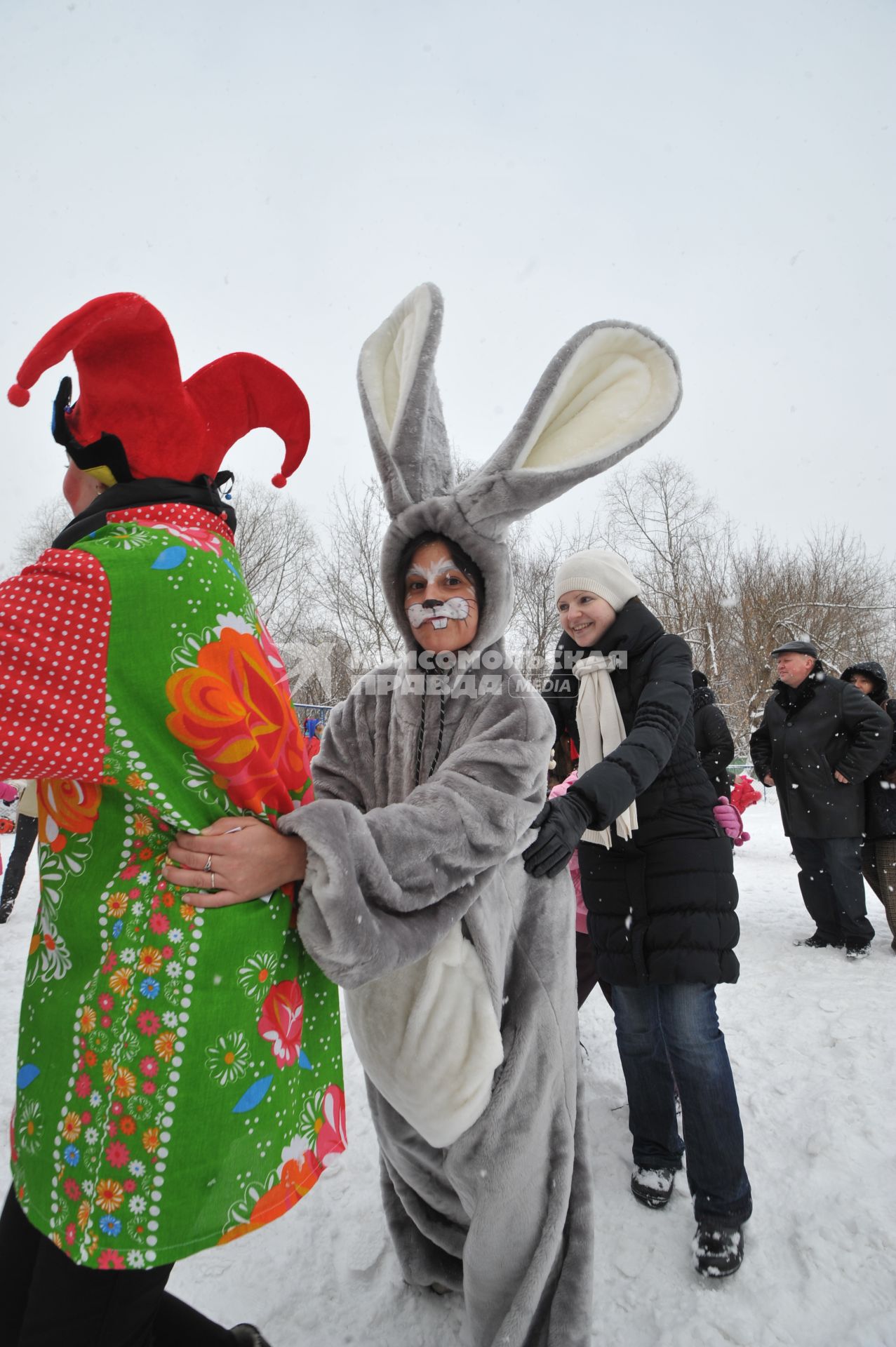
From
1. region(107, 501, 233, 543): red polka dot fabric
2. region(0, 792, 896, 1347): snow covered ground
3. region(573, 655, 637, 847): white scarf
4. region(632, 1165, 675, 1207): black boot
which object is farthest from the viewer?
region(573, 655, 637, 847): white scarf

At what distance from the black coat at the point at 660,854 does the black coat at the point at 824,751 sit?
337 cm

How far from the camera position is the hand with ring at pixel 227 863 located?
3.19ft

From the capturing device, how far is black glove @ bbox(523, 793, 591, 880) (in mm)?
1594

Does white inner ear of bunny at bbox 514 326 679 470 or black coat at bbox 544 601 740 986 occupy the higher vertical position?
white inner ear of bunny at bbox 514 326 679 470

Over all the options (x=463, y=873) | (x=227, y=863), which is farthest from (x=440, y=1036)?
(x=227, y=863)

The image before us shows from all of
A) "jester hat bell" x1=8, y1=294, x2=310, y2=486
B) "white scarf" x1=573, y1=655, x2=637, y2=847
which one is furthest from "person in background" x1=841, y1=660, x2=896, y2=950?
"jester hat bell" x1=8, y1=294, x2=310, y2=486

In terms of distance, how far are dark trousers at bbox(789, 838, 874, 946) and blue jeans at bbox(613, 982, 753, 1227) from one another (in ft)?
10.5

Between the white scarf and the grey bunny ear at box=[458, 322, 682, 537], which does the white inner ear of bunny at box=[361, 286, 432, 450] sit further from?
the white scarf

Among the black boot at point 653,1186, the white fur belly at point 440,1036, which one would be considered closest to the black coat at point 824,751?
the black boot at point 653,1186

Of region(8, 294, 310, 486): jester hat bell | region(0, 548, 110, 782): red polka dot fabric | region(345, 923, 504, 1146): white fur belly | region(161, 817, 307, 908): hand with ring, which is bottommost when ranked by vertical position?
region(345, 923, 504, 1146): white fur belly

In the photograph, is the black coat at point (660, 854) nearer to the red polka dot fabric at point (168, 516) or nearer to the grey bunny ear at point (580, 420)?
the grey bunny ear at point (580, 420)

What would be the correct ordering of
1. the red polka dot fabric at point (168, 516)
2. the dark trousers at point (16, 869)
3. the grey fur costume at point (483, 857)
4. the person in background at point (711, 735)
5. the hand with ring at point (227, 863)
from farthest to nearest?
the person in background at point (711, 735)
the dark trousers at point (16, 869)
the grey fur costume at point (483, 857)
the red polka dot fabric at point (168, 516)
the hand with ring at point (227, 863)

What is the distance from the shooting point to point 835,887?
4961 millimetres

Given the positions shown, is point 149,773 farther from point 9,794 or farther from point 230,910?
point 9,794
